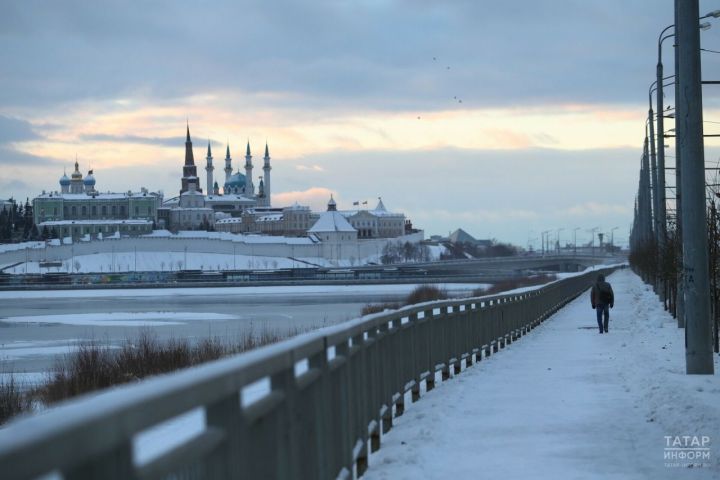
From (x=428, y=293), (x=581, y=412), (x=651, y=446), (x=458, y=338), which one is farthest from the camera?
(x=428, y=293)

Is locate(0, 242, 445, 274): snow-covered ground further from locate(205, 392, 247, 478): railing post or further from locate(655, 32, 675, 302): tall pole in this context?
locate(205, 392, 247, 478): railing post

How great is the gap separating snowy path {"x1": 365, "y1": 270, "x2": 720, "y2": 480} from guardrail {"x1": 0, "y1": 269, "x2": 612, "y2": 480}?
409mm

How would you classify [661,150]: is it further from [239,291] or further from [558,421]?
[239,291]

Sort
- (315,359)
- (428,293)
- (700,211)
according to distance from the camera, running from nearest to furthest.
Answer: (315,359), (700,211), (428,293)

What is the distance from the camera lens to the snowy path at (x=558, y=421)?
8.12 m

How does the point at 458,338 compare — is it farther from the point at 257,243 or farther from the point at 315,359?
the point at 257,243

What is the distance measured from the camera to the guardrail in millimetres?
2541

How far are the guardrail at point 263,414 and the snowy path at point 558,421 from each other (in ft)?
1.34

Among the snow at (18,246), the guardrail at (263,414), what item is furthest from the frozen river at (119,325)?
the snow at (18,246)

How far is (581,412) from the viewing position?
11039mm

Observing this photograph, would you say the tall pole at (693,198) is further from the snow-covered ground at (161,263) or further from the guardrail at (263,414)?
the snow-covered ground at (161,263)

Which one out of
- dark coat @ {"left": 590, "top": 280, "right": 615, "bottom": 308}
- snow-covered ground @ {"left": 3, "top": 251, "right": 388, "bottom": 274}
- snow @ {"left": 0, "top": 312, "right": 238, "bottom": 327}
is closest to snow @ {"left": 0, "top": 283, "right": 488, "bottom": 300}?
snow-covered ground @ {"left": 3, "top": 251, "right": 388, "bottom": 274}

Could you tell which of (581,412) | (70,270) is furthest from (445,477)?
(70,270)

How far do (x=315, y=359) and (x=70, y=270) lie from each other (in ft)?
536
